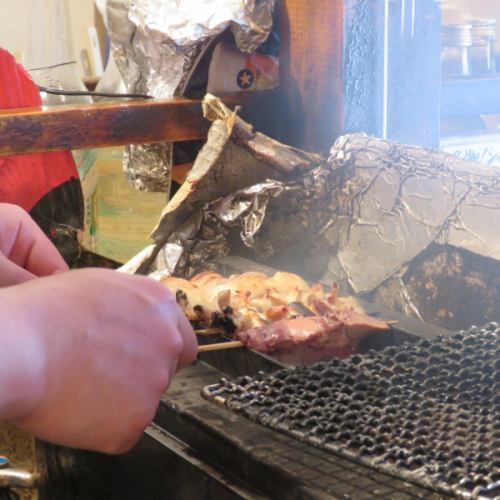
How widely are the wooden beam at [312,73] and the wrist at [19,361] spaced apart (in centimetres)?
313

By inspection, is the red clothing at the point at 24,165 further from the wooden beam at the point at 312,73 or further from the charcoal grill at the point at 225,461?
the charcoal grill at the point at 225,461

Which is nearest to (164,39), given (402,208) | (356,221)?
(356,221)

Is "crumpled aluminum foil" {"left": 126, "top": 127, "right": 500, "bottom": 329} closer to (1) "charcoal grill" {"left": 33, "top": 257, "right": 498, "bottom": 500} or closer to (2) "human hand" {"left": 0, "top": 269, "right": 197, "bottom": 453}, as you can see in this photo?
(1) "charcoal grill" {"left": 33, "top": 257, "right": 498, "bottom": 500}

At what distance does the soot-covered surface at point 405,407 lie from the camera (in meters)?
1.39

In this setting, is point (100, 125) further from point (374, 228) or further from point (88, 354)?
point (88, 354)

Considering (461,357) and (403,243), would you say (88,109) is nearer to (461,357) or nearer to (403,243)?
(403,243)

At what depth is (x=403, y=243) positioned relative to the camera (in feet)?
9.29

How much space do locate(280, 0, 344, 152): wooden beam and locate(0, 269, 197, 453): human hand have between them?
3.01 m

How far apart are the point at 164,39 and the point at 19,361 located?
127 inches

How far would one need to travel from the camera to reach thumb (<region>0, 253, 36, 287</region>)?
1148 mm

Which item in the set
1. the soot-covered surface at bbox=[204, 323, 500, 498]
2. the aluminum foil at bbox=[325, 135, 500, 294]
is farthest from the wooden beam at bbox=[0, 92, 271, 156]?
the soot-covered surface at bbox=[204, 323, 500, 498]

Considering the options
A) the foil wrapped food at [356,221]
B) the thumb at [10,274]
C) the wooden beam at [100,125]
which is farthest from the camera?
the wooden beam at [100,125]

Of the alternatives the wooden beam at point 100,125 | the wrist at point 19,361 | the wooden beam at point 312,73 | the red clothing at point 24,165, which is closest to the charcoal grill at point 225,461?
the wrist at point 19,361

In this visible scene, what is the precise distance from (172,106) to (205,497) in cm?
232
